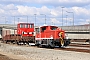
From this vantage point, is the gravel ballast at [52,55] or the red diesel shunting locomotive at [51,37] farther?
the red diesel shunting locomotive at [51,37]

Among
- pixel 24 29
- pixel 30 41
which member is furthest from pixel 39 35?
pixel 24 29

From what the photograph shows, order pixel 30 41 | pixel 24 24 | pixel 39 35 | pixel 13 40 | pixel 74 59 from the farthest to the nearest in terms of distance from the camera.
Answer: pixel 13 40 < pixel 24 24 < pixel 30 41 < pixel 39 35 < pixel 74 59

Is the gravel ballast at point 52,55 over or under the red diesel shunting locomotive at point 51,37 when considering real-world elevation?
under

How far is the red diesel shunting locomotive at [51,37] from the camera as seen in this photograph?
1238 inches

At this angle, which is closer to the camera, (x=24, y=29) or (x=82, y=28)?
(x=24, y=29)

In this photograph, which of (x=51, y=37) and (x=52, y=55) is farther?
(x=51, y=37)

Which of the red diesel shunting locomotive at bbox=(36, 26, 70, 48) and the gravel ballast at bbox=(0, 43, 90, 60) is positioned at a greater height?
the red diesel shunting locomotive at bbox=(36, 26, 70, 48)

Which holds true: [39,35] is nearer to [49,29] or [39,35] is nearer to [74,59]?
[49,29]

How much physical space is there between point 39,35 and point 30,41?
892cm

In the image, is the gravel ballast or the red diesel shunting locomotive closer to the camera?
the gravel ballast

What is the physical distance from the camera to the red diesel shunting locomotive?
31453 millimetres

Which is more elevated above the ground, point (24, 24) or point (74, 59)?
point (24, 24)

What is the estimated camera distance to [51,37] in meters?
32.2

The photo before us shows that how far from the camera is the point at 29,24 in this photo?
4678cm
